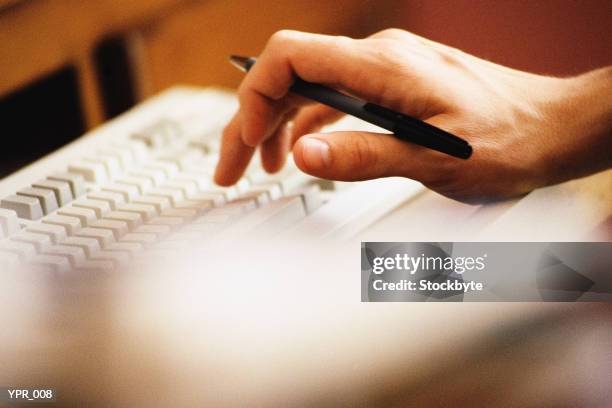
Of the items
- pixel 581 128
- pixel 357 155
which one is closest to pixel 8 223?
pixel 357 155

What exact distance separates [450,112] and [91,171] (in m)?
0.29

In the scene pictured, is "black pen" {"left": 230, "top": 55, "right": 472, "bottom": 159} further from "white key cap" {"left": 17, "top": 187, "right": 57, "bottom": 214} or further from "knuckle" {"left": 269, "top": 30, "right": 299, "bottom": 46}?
"white key cap" {"left": 17, "top": 187, "right": 57, "bottom": 214}

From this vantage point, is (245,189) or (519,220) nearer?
(519,220)

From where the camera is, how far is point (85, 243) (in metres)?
0.50

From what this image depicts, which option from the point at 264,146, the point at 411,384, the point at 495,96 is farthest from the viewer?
the point at 264,146

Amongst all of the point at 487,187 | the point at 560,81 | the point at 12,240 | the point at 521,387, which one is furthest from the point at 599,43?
the point at 12,240

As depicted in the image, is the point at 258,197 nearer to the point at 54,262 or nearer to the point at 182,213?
the point at 182,213

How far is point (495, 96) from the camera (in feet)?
1.82

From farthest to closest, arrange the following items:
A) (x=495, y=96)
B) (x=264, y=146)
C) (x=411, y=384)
Result: (x=264, y=146) < (x=495, y=96) < (x=411, y=384)

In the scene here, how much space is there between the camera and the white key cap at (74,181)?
0.57 metres

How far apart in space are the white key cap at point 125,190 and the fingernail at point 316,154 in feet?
0.53

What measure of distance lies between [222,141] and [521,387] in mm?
321

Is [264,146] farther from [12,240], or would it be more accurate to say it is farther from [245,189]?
[12,240]

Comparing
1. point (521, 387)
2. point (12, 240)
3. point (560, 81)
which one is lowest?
point (521, 387)
